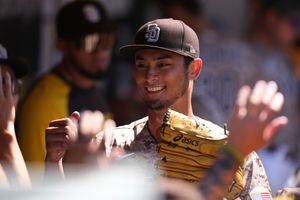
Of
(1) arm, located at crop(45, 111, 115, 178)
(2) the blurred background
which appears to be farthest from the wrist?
(2) the blurred background

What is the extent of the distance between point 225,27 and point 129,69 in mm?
907

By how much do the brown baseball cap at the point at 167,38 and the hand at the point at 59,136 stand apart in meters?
0.52

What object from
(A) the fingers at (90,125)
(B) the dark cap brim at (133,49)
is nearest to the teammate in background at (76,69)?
(B) the dark cap brim at (133,49)

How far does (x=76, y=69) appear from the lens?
6.89m

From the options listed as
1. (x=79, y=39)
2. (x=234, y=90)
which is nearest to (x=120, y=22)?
(x=234, y=90)

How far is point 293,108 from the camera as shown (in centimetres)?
833

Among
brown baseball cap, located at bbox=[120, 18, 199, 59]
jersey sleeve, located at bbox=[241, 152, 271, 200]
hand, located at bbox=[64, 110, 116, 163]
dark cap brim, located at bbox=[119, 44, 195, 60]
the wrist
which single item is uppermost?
brown baseball cap, located at bbox=[120, 18, 199, 59]

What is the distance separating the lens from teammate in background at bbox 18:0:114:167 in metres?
6.52

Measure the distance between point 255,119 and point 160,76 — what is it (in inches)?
60.3

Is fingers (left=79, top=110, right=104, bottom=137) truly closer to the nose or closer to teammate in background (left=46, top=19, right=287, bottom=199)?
teammate in background (left=46, top=19, right=287, bottom=199)

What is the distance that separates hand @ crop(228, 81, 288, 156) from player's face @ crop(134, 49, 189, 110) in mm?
1388

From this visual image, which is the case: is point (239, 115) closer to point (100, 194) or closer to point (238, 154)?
point (238, 154)

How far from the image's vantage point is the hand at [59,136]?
4484 millimetres

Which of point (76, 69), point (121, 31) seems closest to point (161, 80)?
point (76, 69)
